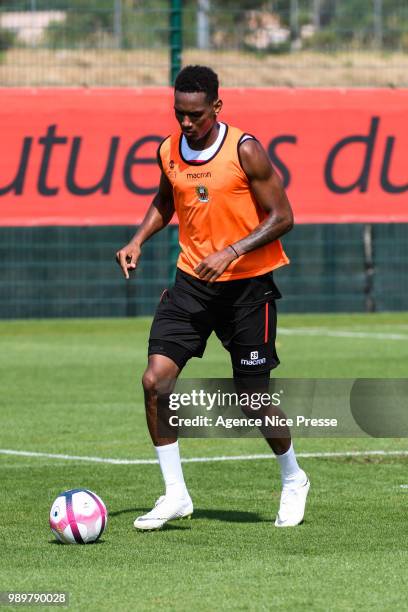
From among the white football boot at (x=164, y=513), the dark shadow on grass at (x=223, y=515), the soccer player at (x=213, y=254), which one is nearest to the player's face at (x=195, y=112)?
the soccer player at (x=213, y=254)

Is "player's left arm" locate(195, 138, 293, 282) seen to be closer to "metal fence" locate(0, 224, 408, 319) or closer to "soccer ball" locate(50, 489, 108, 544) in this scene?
"soccer ball" locate(50, 489, 108, 544)

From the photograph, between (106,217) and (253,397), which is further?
(106,217)

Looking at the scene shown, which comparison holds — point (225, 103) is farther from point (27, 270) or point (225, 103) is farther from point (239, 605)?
point (239, 605)

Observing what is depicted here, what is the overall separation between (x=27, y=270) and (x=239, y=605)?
1757 cm

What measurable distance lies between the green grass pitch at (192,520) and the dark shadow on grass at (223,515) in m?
0.01

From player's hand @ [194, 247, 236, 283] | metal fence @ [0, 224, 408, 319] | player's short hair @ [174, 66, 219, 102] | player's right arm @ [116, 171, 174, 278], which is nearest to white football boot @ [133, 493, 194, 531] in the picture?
player's hand @ [194, 247, 236, 283]

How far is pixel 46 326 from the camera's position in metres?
21.5

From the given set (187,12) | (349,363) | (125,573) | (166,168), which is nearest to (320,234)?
(187,12)

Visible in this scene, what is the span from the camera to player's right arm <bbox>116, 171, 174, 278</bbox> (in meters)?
8.21

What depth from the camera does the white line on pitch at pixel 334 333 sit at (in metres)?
19.8

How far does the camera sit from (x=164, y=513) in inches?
306

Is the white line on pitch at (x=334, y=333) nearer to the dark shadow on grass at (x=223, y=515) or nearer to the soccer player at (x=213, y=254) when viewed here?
the dark shadow on grass at (x=223, y=515)

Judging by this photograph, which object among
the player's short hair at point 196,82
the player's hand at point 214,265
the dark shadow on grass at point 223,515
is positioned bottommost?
the dark shadow on grass at point 223,515

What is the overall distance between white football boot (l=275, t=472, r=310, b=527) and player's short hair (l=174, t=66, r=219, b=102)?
6.66ft
